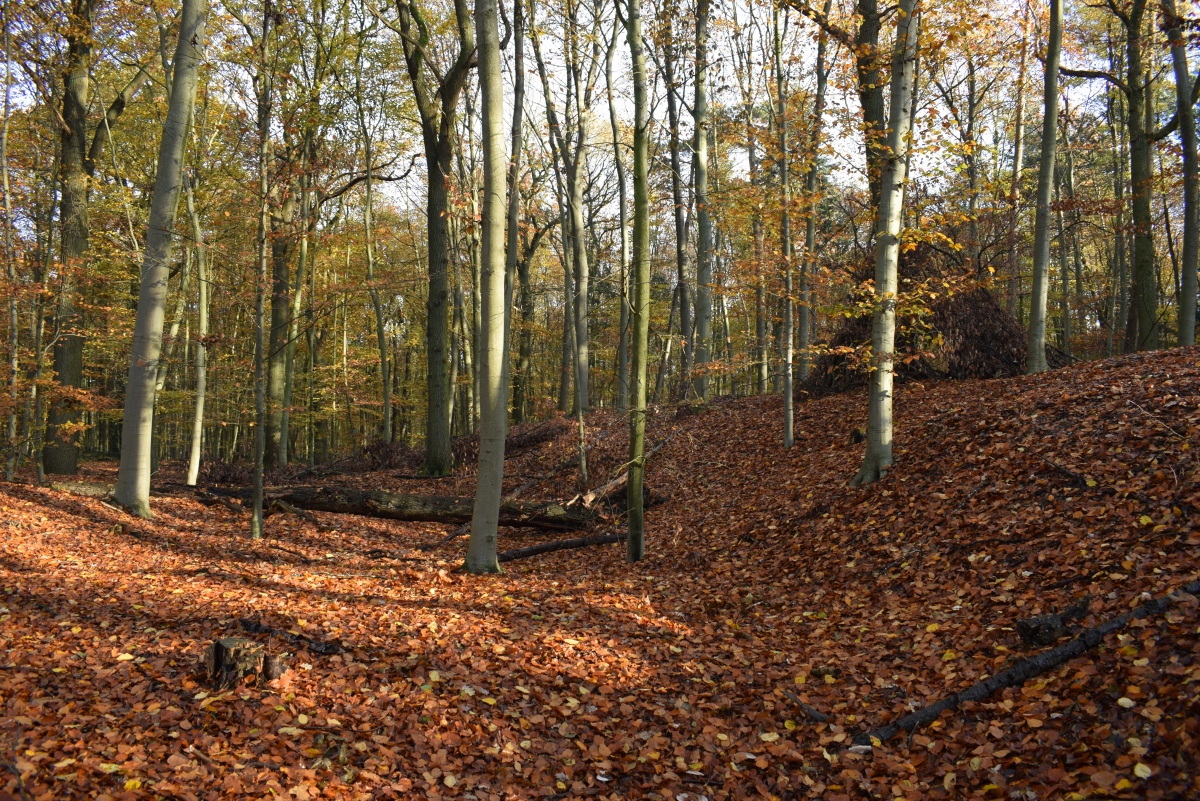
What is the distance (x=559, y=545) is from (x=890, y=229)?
578 cm

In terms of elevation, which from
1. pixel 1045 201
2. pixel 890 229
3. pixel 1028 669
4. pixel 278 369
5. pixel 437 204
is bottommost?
pixel 1028 669

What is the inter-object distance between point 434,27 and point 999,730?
18383 millimetres

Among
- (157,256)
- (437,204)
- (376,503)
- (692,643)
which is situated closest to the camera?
(692,643)

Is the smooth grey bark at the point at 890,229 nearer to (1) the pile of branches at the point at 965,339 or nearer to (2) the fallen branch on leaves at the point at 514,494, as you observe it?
(1) the pile of branches at the point at 965,339

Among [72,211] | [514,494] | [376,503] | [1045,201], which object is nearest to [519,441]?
[514,494]

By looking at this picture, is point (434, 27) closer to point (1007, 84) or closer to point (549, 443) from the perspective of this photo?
point (549, 443)

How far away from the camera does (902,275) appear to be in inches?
451

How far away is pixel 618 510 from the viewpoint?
1054 cm

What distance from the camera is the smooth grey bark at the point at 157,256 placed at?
8.45m

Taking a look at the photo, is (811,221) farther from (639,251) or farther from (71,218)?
(71,218)

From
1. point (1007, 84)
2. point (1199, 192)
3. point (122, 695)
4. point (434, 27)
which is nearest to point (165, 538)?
point (122, 695)

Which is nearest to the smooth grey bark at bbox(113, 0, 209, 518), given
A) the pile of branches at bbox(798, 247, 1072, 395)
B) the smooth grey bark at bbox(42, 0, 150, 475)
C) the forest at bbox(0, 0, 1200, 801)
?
the forest at bbox(0, 0, 1200, 801)

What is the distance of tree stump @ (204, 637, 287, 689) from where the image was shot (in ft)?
13.3

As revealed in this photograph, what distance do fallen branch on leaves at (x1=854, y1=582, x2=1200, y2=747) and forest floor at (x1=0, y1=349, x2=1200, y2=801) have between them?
0.24 feet
